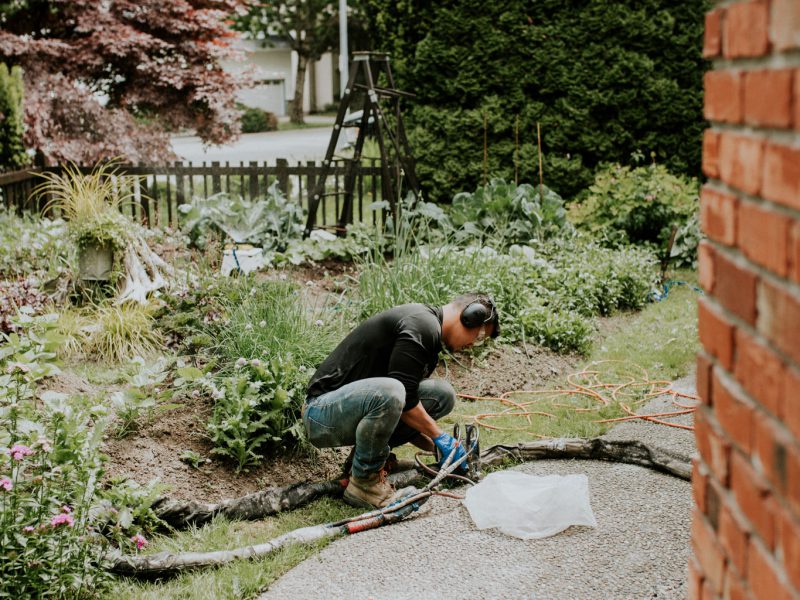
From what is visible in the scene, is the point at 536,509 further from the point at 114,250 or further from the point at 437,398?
the point at 114,250

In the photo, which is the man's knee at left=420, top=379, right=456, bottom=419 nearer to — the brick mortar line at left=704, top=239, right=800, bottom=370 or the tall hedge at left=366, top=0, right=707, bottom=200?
the brick mortar line at left=704, top=239, right=800, bottom=370

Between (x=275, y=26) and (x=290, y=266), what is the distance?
32.4 m

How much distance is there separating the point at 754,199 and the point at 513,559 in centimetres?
281

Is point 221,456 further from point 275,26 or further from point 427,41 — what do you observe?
point 275,26

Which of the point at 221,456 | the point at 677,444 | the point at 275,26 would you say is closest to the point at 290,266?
the point at 221,456

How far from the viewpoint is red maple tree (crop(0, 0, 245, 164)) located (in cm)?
1222

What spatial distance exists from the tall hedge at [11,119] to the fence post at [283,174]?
Result: 122 inches

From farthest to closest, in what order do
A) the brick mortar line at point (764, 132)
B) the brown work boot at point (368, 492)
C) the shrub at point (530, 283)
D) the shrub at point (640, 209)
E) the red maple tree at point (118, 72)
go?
the red maple tree at point (118, 72), the shrub at point (640, 209), the shrub at point (530, 283), the brown work boot at point (368, 492), the brick mortar line at point (764, 132)

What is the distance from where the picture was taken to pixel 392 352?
459 centimetres

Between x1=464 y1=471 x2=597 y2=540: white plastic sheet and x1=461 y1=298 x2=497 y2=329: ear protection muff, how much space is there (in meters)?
0.81

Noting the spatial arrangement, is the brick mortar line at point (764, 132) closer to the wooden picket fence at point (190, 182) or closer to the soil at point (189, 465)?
the soil at point (189, 465)

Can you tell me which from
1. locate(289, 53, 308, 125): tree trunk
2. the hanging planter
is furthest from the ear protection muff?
locate(289, 53, 308, 125): tree trunk

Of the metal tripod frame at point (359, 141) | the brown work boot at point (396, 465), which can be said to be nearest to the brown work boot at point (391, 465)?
the brown work boot at point (396, 465)

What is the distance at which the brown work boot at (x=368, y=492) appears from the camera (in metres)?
4.63
